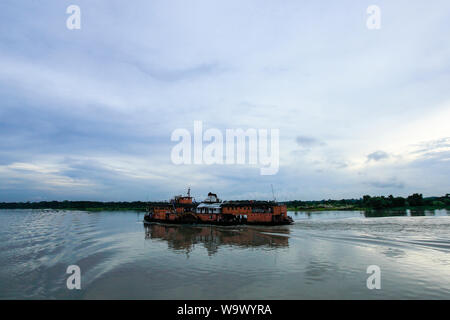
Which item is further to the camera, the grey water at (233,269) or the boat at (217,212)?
the boat at (217,212)

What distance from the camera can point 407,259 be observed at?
73.2 feet

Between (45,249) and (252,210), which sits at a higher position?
(252,210)

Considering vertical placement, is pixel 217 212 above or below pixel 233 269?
above

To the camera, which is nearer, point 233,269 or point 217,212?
point 233,269

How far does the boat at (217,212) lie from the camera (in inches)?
2130

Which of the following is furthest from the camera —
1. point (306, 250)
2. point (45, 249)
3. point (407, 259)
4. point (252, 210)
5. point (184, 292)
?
point (252, 210)

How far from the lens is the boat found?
54.1m

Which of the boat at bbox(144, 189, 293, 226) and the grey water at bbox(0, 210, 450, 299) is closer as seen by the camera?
the grey water at bbox(0, 210, 450, 299)

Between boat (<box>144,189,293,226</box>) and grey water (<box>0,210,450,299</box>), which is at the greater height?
boat (<box>144,189,293,226</box>)

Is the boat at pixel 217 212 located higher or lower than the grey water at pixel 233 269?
higher

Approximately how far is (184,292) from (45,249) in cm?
2404

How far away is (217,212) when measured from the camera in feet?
189
